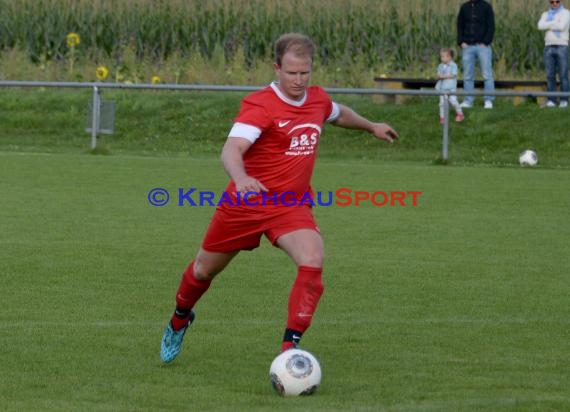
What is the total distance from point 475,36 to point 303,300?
56.3 feet

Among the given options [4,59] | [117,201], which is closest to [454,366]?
[117,201]

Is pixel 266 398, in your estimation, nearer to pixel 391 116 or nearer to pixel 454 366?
pixel 454 366

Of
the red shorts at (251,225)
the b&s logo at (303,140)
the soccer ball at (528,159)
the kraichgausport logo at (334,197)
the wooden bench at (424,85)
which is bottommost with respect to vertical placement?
the kraichgausport logo at (334,197)

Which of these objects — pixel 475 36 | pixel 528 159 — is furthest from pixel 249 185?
pixel 475 36

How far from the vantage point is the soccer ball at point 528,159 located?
20875mm

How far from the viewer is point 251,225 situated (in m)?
7.15

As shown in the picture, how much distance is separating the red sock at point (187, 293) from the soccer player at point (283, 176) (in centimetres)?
11

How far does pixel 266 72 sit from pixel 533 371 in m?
21.3

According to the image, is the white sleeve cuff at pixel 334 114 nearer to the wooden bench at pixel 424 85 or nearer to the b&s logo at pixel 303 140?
the b&s logo at pixel 303 140

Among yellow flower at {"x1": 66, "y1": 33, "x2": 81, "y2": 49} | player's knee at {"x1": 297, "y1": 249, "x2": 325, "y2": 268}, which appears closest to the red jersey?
player's knee at {"x1": 297, "y1": 249, "x2": 325, "y2": 268}

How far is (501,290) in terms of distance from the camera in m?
10.3

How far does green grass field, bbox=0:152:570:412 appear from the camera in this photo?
6781 millimetres

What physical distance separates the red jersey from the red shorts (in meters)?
0.11

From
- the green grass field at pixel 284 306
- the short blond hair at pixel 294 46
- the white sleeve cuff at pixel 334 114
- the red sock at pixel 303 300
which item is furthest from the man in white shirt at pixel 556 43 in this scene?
the red sock at pixel 303 300
